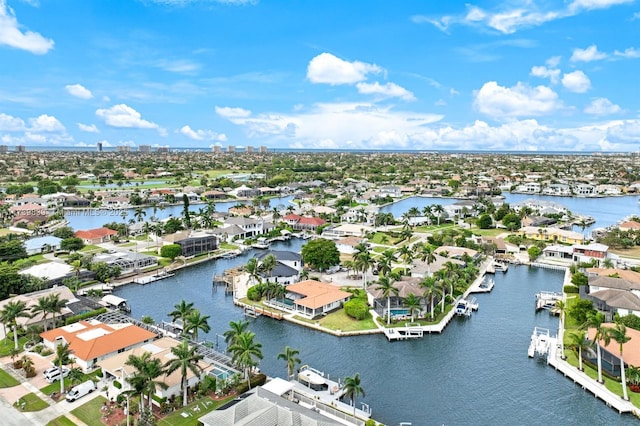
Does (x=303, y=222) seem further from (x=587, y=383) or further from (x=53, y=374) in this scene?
(x=587, y=383)

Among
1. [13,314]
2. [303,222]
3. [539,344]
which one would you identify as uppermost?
[13,314]

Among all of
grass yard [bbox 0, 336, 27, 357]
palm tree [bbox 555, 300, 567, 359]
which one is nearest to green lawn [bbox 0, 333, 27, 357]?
grass yard [bbox 0, 336, 27, 357]

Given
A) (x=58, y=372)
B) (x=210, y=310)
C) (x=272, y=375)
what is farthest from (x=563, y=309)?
(x=58, y=372)

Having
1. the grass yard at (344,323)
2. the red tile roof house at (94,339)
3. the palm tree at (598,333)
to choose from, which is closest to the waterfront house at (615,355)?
the palm tree at (598,333)

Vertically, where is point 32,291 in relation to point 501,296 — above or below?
above

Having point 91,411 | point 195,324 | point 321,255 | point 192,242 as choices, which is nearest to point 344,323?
point 195,324

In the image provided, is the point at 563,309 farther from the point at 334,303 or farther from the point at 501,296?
the point at 334,303
